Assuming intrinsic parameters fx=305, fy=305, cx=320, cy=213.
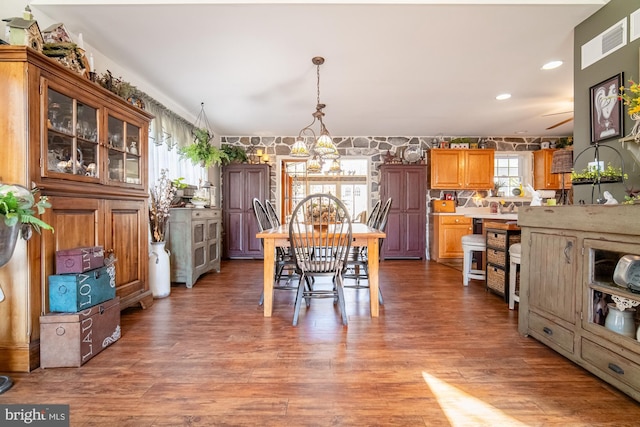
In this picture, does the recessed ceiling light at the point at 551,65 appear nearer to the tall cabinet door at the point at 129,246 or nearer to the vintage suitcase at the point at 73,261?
the tall cabinet door at the point at 129,246

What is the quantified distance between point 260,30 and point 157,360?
2477 mm

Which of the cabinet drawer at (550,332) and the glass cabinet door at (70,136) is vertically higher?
the glass cabinet door at (70,136)

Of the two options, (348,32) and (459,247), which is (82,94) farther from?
(459,247)

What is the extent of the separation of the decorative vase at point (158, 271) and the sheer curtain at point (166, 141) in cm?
85

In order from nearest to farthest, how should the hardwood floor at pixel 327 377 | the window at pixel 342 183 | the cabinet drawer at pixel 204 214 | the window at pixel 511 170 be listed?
the hardwood floor at pixel 327 377 < the cabinet drawer at pixel 204 214 < the window at pixel 511 170 < the window at pixel 342 183

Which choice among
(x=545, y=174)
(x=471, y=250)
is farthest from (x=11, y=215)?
(x=545, y=174)

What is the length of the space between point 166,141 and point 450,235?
477 cm

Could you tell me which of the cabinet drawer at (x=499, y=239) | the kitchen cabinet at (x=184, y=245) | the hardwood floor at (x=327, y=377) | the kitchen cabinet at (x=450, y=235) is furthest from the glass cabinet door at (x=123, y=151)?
the kitchen cabinet at (x=450, y=235)

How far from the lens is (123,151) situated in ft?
8.23

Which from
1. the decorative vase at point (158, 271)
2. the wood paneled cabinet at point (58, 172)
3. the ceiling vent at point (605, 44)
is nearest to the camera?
the wood paneled cabinet at point (58, 172)

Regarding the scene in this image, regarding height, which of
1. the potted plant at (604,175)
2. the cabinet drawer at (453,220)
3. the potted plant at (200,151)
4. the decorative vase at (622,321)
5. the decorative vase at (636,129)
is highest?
the potted plant at (200,151)

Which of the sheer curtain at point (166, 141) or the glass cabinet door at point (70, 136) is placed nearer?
the glass cabinet door at point (70, 136)

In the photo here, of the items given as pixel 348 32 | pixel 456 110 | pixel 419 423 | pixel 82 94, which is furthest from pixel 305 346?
pixel 456 110

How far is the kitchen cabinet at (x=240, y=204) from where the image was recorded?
554 cm
